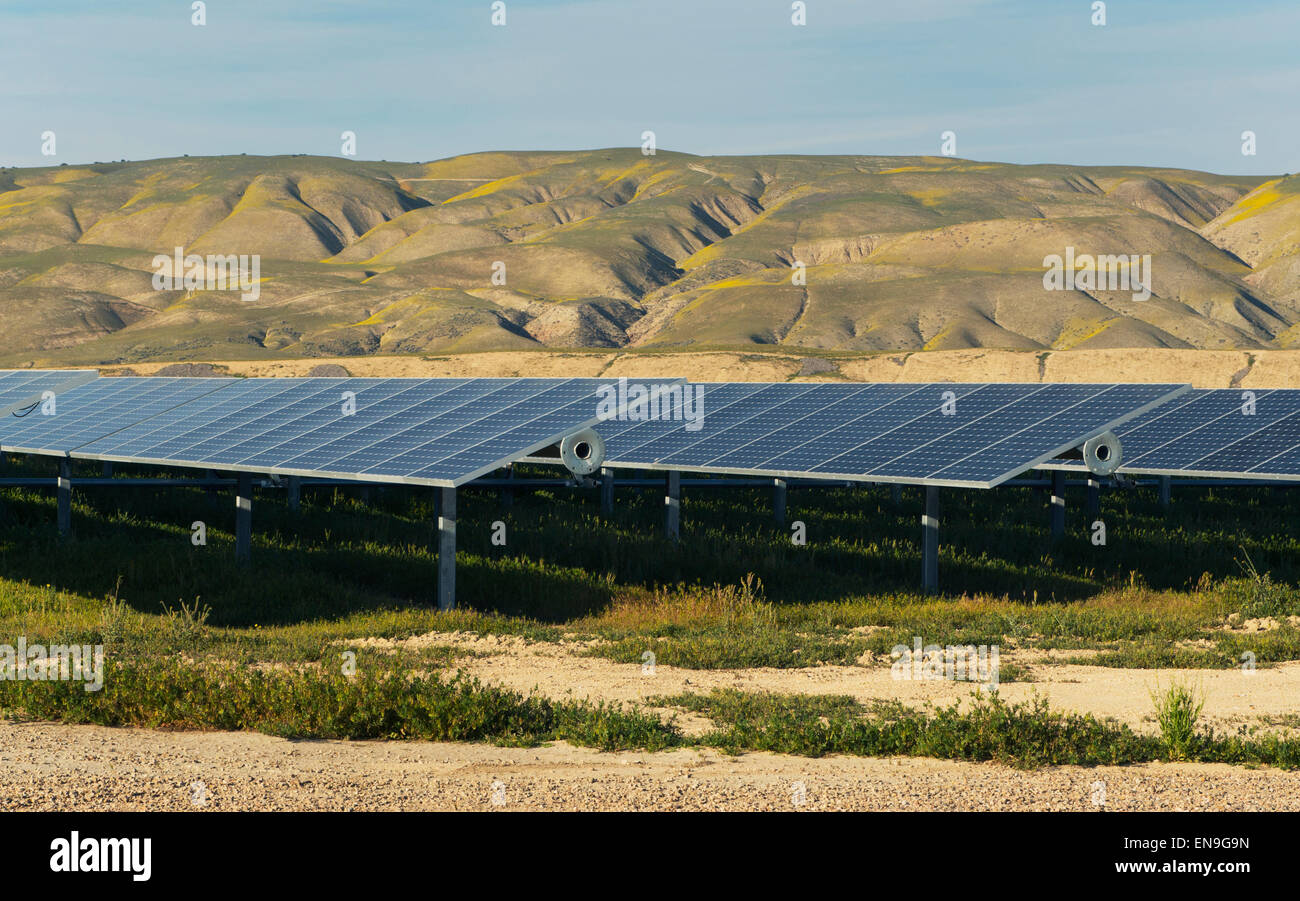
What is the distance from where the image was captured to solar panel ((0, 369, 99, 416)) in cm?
3102

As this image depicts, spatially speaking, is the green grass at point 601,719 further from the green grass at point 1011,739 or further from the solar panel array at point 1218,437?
the solar panel array at point 1218,437

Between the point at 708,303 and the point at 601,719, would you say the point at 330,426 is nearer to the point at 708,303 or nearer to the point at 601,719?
the point at 601,719

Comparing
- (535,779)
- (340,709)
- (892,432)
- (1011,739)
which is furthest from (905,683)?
(892,432)

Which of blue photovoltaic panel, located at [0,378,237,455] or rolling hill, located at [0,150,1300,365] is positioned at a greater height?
rolling hill, located at [0,150,1300,365]

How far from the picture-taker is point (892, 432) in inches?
925

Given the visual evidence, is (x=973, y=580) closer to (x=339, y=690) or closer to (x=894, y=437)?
(x=894, y=437)

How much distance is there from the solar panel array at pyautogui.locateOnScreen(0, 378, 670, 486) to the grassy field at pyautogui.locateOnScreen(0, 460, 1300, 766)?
156 cm

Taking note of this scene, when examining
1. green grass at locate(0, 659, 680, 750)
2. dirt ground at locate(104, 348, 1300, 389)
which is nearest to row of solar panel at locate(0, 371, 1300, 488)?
green grass at locate(0, 659, 680, 750)

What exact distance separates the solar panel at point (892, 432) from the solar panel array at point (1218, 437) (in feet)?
4.57

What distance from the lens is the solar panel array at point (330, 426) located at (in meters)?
19.4

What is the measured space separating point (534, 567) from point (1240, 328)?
465ft

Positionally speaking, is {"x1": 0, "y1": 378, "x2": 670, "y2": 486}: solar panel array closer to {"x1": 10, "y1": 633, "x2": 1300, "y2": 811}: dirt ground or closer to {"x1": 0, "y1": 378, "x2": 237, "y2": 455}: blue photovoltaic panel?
{"x1": 0, "y1": 378, "x2": 237, "y2": 455}: blue photovoltaic panel

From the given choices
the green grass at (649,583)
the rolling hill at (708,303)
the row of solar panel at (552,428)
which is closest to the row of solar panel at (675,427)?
the row of solar panel at (552,428)

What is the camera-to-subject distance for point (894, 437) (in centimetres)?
2306
